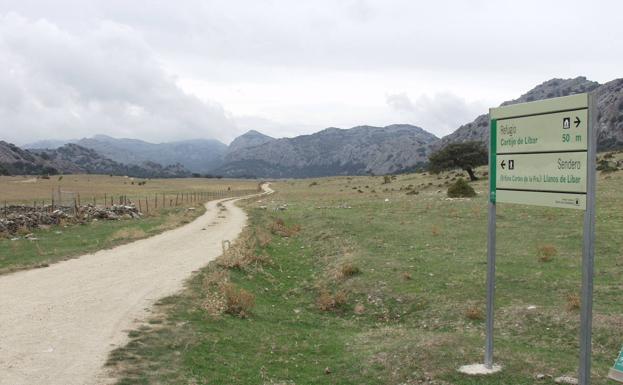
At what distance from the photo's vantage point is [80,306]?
1407 cm

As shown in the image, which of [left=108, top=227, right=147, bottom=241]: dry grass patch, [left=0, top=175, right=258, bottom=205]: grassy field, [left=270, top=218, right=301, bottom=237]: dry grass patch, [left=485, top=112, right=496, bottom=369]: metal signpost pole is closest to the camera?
[left=485, top=112, right=496, bottom=369]: metal signpost pole

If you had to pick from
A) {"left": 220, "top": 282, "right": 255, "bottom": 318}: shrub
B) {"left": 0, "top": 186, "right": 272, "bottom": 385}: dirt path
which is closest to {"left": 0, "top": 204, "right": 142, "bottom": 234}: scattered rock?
{"left": 0, "top": 186, "right": 272, "bottom": 385}: dirt path

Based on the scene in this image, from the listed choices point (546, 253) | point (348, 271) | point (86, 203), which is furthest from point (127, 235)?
point (86, 203)

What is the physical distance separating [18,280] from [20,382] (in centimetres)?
1016

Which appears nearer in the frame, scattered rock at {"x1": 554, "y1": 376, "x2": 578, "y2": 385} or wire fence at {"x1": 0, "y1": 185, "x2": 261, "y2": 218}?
scattered rock at {"x1": 554, "y1": 376, "x2": 578, "y2": 385}

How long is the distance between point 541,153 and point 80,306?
12.0 meters

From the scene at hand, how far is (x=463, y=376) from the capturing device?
9.49m

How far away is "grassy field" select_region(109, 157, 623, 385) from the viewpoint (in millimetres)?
Answer: 10062

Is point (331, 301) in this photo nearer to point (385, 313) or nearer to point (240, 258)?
point (385, 313)

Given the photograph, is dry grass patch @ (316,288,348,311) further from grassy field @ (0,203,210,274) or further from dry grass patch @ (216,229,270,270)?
grassy field @ (0,203,210,274)

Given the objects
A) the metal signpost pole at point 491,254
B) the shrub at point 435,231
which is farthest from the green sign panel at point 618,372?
the shrub at point 435,231

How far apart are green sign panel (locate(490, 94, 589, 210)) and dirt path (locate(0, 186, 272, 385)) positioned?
7.82 m

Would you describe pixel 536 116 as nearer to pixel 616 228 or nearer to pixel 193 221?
pixel 616 228

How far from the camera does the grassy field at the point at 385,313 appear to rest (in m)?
10.1
